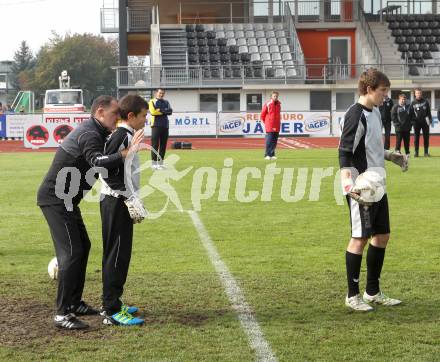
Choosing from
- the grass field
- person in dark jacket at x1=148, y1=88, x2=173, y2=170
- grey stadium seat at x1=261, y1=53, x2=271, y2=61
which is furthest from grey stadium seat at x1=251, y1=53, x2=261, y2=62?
the grass field

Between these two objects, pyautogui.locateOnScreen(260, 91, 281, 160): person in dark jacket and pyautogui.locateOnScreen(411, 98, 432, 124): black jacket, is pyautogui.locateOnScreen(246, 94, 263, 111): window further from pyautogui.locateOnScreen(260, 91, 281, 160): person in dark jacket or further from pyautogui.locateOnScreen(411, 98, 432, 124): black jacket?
pyautogui.locateOnScreen(260, 91, 281, 160): person in dark jacket

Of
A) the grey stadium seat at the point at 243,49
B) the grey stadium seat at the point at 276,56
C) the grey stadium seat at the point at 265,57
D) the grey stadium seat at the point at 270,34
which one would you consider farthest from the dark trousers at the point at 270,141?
the grey stadium seat at the point at 270,34

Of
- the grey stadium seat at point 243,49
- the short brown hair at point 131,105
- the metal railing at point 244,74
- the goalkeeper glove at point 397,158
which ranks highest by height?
the grey stadium seat at point 243,49

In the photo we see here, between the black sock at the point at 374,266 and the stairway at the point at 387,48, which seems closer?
the black sock at the point at 374,266

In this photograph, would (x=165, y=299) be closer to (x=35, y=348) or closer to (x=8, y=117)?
(x=35, y=348)

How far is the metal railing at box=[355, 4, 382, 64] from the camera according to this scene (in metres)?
45.4

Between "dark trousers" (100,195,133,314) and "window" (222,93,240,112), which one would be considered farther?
"window" (222,93,240,112)

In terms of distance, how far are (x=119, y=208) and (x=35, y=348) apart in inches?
45.6

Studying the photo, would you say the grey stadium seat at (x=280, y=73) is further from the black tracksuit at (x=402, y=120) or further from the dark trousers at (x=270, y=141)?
the dark trousers at (x=270, y=141)

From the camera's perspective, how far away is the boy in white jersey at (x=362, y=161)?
21.5ft

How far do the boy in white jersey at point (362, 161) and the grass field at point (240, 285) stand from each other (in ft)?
1.25

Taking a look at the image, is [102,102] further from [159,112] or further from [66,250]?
[159,112]

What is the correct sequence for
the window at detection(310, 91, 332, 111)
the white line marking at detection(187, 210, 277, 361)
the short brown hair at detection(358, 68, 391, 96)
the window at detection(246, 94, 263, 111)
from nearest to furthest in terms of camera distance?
1. the white line marking at detection(187, 210, 277, 361)
2. the short brown hair at detection(358, 68, 391, 96)
3. the window at detection(246, 94, 263, 111)
4. the window at detection(310, 91, 332, 111)

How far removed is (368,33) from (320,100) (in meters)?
5.86
